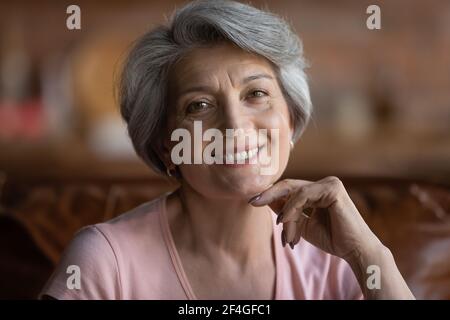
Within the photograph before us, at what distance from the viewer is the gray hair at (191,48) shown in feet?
2.78

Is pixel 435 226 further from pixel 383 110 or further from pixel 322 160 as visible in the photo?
pixel 383 110

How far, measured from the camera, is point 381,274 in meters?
0.85

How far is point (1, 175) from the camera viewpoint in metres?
1.37

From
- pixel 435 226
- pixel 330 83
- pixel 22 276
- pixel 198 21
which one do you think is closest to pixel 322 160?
pixel 330 83

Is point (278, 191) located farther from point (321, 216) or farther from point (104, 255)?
point (104, 255)

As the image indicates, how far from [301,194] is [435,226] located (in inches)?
17.5

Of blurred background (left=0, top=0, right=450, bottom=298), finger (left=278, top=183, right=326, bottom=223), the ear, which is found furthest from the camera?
blurred background (left=0, top=0, right=450, bottom=298)

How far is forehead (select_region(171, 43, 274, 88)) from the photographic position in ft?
2.81

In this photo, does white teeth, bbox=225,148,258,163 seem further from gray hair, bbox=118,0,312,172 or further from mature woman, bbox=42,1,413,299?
gray hair, bbox=118,0,312,172

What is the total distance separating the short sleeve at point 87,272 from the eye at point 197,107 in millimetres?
210

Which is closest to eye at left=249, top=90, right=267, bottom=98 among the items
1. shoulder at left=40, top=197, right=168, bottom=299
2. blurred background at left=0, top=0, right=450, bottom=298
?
shoulder at left=40, top=197, right=168, bottom=299

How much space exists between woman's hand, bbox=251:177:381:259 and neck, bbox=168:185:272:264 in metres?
0.08
